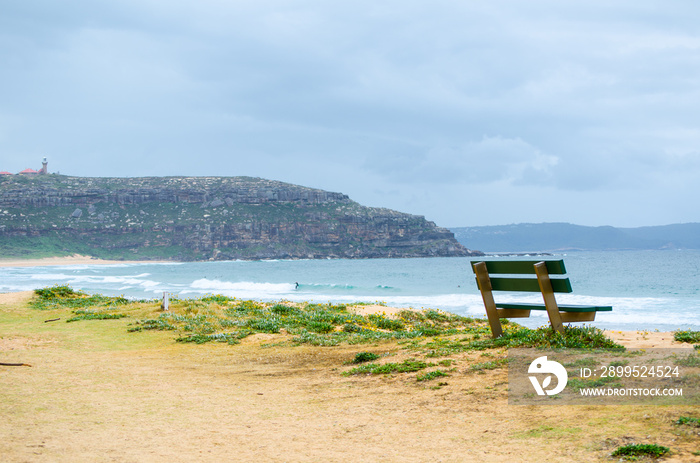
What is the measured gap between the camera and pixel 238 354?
10.3 meters

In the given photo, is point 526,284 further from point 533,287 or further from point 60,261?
point 60,261

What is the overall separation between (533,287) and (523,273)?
31 cm

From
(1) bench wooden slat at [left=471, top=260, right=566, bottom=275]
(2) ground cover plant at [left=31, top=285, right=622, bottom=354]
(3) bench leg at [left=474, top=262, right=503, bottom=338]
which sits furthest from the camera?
(3) bench leg at [left=474, top=262, right=503, bottom=338]

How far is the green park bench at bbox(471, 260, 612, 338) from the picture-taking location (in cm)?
721

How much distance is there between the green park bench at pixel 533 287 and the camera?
23.7 ft

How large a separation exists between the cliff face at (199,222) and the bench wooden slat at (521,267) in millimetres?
121085

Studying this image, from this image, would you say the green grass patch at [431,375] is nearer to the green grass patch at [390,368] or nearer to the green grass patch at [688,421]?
the green grass patch at [390,368]

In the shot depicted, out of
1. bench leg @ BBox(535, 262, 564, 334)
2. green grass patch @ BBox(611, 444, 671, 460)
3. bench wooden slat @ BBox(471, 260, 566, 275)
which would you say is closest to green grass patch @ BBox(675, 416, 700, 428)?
green grass patch @ BBox(611, 444, 671, 460)

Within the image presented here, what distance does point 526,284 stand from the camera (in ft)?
25.4

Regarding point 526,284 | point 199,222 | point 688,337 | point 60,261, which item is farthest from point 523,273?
point 199,222

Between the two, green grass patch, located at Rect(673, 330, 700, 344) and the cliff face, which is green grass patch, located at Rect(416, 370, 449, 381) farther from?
the cliff face

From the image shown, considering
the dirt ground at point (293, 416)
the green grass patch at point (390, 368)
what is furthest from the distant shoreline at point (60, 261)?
the green grass patch at point (390, 368)

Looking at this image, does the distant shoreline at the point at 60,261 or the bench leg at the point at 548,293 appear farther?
the distant shoreline at the point at 60,261

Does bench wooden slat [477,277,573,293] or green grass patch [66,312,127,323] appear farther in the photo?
green grass patch [66,312,127,323]
